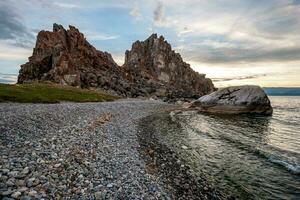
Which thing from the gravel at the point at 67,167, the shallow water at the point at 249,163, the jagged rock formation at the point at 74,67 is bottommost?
the shallow water at the point at 249,163

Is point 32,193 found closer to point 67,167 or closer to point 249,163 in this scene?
point 67,167

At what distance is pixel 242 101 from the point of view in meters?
62.4

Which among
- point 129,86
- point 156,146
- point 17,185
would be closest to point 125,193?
point 17,185

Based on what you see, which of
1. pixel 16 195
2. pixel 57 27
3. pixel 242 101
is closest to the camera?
pixel 16 195

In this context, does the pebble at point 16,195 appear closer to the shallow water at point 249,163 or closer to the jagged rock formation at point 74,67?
the shallow water at point 249,163

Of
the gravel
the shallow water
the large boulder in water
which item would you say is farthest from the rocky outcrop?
the gravel

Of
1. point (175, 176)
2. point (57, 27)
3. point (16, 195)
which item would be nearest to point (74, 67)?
→ point (57, 27)

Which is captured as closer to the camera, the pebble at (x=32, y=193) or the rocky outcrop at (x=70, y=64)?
the pebble at (x=32, y=193)

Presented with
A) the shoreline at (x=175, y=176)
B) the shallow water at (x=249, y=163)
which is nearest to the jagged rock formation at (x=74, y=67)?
the shallow water at (x=249, y=163)

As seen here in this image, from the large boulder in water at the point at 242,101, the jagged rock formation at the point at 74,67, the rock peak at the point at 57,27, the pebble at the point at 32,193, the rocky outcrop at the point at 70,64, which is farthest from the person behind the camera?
the rock peak at the point at 57,27

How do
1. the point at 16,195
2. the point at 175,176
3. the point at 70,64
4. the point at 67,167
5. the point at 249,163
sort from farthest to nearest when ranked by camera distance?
the point at 70,64 < the point at 249,163 < the point at 175,176 < the point at 67,167 < the point at 16,195

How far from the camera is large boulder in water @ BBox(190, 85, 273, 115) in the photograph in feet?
204

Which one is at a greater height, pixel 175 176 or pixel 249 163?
pixel 175 176

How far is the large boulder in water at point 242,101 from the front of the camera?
62031 mm
